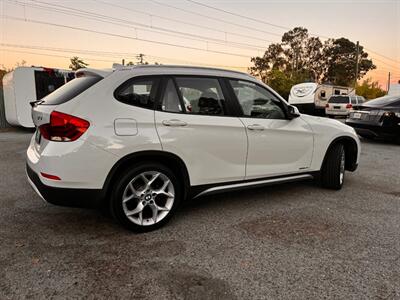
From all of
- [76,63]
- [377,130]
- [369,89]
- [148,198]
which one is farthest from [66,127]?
[369,89]

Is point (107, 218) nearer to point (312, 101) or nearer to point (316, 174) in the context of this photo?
point (316, 174)

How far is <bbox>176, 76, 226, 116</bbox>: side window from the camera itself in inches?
131

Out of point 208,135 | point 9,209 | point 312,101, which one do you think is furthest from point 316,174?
point 312,101

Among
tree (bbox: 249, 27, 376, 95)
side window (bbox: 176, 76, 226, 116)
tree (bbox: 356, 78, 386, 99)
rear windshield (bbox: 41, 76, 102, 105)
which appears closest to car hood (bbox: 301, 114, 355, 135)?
side window (bbox: 176, 76, 226, 116)

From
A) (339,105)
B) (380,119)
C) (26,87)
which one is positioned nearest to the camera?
(380,119)

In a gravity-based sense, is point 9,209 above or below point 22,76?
below

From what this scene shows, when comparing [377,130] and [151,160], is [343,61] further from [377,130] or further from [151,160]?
[151,160]

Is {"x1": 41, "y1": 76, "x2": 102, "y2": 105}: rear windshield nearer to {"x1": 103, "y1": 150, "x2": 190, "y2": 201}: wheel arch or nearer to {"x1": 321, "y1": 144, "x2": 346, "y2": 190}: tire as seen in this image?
{"x1": 103, "y1": 150, "x2": 190, "y2": 201}: wheel arch

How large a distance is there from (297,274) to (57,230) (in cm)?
233

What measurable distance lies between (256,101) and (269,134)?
43cm

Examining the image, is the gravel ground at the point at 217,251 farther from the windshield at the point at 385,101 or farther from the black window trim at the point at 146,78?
the windshield at the point at 385,101

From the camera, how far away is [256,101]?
3.86 meters

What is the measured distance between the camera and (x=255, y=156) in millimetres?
3736

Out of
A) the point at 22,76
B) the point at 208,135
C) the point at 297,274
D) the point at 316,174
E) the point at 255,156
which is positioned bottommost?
the point at 297,274
